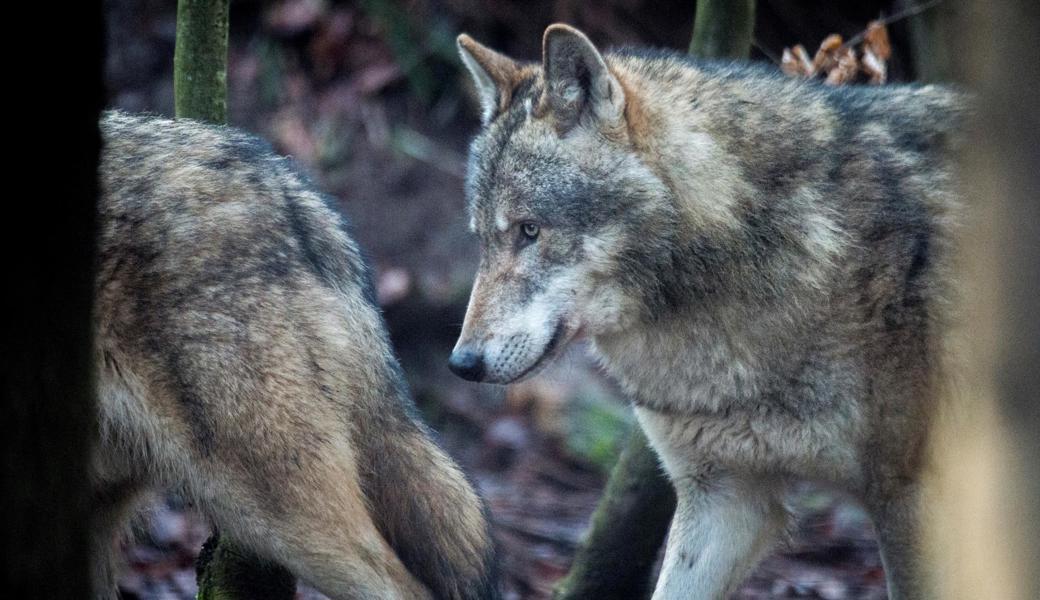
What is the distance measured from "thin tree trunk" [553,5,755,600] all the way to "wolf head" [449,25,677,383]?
1144 millimetres

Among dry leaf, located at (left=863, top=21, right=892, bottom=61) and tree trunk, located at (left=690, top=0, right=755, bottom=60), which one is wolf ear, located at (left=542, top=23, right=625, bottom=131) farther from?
dry leaf, located at (left=863, top=21, right=892, bottom=61)

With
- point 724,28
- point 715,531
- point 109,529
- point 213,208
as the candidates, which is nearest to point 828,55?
point 724,28

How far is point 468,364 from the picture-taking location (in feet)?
12.7

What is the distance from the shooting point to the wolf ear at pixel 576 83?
12.5 feet

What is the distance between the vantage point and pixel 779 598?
220 inches

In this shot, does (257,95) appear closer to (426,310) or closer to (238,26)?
(238,26)

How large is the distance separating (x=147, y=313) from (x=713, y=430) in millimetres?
1846

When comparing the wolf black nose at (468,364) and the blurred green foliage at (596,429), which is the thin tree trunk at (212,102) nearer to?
the wolf black nose at (468,364)

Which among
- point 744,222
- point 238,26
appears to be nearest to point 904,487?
point 744,222

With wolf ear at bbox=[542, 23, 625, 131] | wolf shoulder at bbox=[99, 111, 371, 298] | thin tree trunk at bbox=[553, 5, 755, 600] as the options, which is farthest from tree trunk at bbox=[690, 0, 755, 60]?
wolf shoulder at bbox=[99, 111, 371, 298]

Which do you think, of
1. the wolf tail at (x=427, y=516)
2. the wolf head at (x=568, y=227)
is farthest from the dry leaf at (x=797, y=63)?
the wolf tail at (x=427, y=516)

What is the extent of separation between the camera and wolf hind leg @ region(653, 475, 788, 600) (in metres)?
4.09

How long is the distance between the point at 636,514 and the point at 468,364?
4.59 ft

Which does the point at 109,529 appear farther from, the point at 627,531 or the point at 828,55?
the point at 828,55
